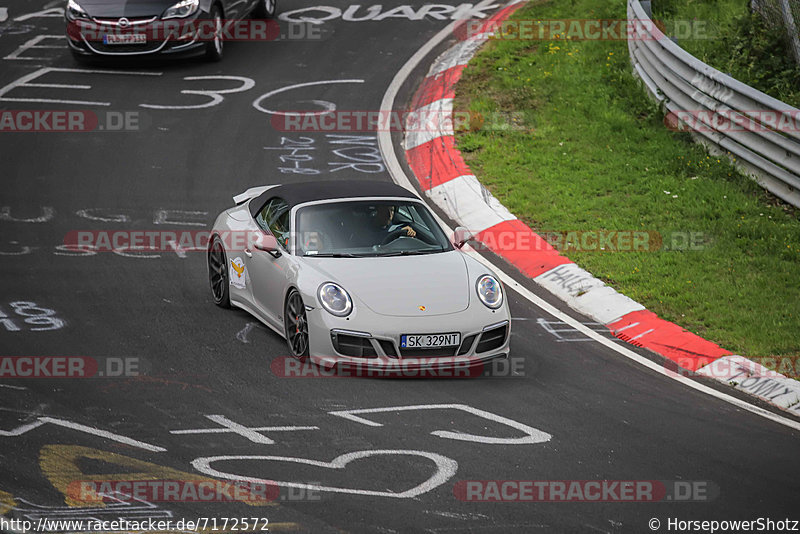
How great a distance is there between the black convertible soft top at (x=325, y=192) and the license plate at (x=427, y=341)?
1825 mm

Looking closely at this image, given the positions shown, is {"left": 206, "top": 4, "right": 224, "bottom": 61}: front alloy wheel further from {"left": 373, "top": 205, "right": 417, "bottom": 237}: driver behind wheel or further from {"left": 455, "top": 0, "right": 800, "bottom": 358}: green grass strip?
{"left": 373, "top": 205, "right": 417, "bottom": 237}: driver behind wheel

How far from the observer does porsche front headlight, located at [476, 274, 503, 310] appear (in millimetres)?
8930

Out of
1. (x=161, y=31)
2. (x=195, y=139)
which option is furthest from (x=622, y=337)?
(x=161, y=31)

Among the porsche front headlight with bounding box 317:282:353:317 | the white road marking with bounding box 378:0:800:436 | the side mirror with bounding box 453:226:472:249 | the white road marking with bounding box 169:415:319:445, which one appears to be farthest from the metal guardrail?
the white road marking with bounding box 169:415:319:445

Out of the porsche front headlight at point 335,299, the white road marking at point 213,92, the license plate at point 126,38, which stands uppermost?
the license plate at point 126,38

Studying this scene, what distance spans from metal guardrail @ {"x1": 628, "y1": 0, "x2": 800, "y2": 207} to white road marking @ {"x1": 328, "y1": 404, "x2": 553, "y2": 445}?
5.90 metres

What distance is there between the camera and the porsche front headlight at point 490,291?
352 inches

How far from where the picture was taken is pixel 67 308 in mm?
9914

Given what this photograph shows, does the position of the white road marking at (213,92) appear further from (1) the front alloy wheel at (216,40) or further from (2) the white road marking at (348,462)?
(2) the white road marking at (348,462)

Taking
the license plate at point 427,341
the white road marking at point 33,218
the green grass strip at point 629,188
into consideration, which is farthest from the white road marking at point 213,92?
the license plate at point 427,341

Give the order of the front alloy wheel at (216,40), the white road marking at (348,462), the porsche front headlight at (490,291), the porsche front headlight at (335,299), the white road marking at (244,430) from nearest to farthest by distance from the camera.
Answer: the white road marking at (348,462), the white road marking at (244,430), the porsche front headlight at (335,299), the porsche front headlight at (490,291), the front alloy wheel at (216,40)

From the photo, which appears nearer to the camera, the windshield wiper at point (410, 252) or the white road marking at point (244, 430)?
the white road marking at point (244, 430)

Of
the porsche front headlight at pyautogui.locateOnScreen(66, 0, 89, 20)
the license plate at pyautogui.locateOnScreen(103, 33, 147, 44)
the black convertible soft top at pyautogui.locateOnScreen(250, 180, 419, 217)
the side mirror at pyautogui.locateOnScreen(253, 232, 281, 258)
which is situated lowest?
the side mirror at pyautogui.locateOnScreen(253, 232, 281, 258)

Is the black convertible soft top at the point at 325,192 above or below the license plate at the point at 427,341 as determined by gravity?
above
